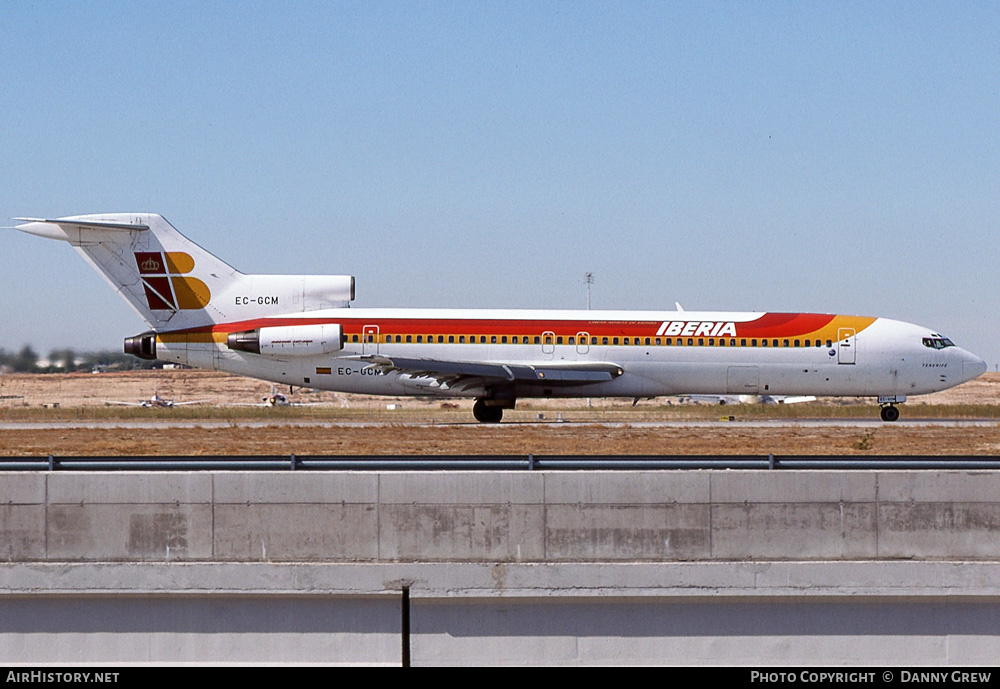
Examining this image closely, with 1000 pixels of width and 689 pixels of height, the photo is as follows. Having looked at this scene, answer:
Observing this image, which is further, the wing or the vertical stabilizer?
the vertical stabilizer

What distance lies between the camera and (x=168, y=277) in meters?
34.3

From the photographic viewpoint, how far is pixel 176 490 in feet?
40.5

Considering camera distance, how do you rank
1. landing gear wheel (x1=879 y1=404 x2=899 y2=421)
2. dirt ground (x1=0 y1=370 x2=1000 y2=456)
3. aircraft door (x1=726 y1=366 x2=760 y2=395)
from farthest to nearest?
landing gear wheel (x1=879 y1=404 x2=899 y2=421) < aircraft door (x1=726 y1=366 x2=760 y2=395) < dirt ground (x1=0 y1=370 x2=1000 y2=456)

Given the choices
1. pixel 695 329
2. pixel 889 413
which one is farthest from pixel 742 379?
pixel 889 413

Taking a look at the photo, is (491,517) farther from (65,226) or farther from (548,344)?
(65,226)

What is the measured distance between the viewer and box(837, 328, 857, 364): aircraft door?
112ft

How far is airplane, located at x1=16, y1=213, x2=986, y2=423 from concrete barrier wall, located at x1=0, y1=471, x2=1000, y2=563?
20703mm

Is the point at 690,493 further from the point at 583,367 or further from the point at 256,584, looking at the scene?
the point at 583,367

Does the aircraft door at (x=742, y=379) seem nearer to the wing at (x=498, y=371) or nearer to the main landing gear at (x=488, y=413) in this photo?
the wing at (x=498, y=371)

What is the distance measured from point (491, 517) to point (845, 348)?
24.5m

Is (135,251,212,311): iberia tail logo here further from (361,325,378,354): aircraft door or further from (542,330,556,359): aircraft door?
(542,330,556,359): aircraft door

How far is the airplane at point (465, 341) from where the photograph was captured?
110 ft

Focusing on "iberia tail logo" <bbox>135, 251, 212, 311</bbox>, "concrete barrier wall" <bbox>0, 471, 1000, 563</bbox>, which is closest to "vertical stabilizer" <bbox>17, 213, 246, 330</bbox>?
"iberia tail logo" <bbox>135, 251, 212, 311</bbox>
